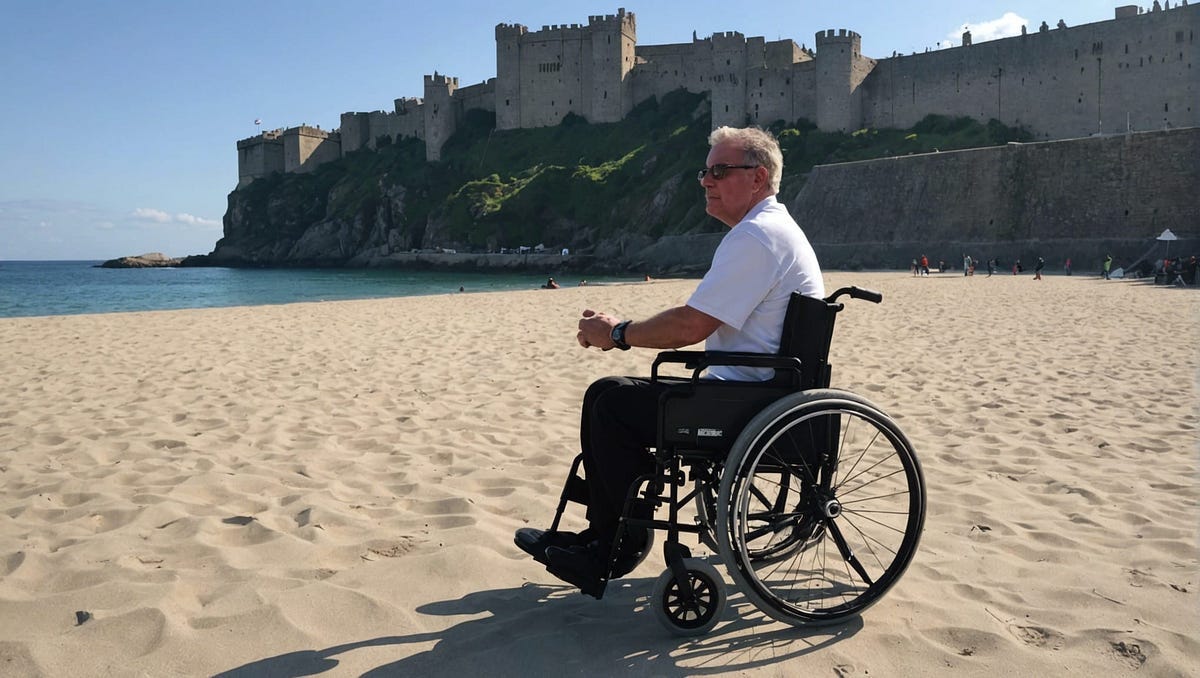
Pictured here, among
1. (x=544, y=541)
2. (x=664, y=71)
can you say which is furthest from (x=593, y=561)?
(x=664, y=71)

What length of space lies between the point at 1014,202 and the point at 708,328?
125 feet

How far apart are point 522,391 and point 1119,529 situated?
13.4 ft

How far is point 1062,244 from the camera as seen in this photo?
109 feet

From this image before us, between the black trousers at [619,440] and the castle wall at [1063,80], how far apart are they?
52.7m

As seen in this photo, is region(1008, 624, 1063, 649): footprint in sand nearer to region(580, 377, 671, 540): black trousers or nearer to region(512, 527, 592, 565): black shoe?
region(580, 377, 671, 540): black trousers

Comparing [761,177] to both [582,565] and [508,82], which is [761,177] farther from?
[508,82]

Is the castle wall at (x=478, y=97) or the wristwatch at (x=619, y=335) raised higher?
the castle wall at (x=478, y=97)

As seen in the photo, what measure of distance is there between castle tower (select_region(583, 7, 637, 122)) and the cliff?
1.72 m

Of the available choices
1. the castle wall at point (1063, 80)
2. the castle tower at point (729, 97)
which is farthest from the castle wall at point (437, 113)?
the castle wall at point (1063, 80)

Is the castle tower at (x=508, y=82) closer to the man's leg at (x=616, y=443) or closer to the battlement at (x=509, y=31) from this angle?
the battlement at (x=509, y=31)

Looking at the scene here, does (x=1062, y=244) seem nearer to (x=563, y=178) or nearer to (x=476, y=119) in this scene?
(x=563, y=178)

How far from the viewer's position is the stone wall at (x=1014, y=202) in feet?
104

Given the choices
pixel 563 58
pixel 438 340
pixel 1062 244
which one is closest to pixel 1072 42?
pixel 1062 244

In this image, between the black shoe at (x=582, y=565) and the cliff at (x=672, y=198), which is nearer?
the black shoe at (x=582, y=565)
